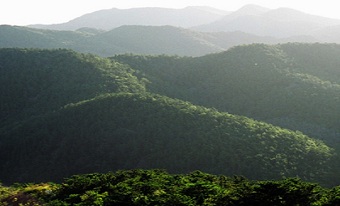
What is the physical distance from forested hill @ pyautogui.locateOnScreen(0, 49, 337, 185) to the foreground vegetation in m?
27.2

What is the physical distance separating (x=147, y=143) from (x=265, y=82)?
55264mm

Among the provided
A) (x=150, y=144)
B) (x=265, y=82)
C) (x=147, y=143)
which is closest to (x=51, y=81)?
(x=147, y=143)

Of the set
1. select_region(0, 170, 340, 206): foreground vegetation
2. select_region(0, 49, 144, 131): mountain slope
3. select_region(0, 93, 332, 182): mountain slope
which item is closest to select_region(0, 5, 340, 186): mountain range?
Answer: select_region(0, 93, 332, 182): mountain slope

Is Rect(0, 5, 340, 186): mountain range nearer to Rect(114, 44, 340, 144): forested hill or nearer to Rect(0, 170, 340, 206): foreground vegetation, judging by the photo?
Rect(114, 44, 340, 144): forested hill

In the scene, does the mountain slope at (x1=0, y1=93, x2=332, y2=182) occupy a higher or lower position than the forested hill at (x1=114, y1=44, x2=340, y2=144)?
lower

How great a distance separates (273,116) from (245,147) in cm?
3472

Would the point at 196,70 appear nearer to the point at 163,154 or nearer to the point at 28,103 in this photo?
the point at 28,103

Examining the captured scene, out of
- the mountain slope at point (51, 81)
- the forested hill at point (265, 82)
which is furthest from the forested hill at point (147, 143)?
the forested hill at point (265, 82)

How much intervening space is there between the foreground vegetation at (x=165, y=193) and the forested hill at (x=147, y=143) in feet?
89.2

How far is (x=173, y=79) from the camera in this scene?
378ft

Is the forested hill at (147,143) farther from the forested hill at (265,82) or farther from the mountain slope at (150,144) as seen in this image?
the forested hill at (265,82)

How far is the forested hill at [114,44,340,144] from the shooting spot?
281 feet

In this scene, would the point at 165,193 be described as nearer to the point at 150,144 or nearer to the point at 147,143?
the point at 150,144

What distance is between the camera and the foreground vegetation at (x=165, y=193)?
2261 cm
